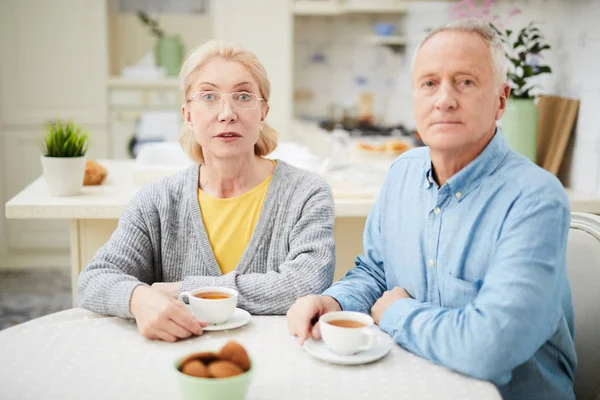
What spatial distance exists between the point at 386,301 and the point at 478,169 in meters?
0.31

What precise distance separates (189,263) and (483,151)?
29.3 inches

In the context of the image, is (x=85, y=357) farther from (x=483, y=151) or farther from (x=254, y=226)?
(x=483, y=151)

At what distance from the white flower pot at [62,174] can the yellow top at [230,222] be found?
0.79 metres

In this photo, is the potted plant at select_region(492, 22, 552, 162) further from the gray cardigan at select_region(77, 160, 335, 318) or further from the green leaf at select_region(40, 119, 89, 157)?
the green leaf at select_region(40, 119, 89, 157)

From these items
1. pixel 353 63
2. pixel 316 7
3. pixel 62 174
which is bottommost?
pixel 62 174

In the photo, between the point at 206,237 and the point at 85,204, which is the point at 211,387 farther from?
the point at 85,204

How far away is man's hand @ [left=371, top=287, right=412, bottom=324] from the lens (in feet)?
4.43

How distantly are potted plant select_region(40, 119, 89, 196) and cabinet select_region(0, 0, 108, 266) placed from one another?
102 inches

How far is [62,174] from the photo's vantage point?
7.54ft

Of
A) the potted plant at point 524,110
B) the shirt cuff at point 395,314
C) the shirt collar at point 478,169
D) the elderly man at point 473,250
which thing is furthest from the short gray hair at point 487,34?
the potted plant at point 524,110

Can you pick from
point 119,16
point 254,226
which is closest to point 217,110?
point 254,226

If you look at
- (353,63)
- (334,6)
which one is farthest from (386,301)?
(353,63)

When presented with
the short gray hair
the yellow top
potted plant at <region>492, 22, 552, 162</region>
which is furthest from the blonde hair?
potted plant at <region>492, 22, 552, 162</region>

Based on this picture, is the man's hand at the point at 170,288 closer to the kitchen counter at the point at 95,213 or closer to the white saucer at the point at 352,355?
the white saucer at the point at 352,355
